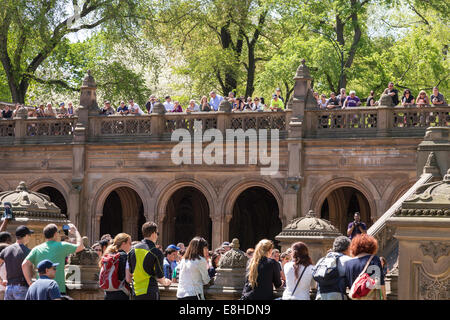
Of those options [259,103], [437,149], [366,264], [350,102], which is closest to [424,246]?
[366,264]

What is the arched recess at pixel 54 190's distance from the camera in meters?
31.9

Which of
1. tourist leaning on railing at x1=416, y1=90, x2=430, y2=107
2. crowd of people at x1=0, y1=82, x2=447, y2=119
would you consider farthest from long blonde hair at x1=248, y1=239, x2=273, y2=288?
tourist leaning on railing at x1=416, y1=90, x2=430, y2=107

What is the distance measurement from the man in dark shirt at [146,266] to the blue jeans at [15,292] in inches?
58.3

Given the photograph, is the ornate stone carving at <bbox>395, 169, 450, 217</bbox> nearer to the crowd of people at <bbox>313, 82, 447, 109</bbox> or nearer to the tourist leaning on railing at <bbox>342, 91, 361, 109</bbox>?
the crowd of people at <bbox>313, 82, 447, 109</bbox>

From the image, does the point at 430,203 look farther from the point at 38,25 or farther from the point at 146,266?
the point at 38,25

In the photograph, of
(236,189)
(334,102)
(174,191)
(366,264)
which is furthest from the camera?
(174,191)

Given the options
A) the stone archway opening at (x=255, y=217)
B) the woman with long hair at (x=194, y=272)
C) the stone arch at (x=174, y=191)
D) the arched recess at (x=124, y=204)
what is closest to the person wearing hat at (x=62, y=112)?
the arched recess at (x=124, y=204)

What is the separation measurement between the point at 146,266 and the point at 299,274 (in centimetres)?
213

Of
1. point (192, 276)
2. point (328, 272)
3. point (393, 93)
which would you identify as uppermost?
point (393, 93)

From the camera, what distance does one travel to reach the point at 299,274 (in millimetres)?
11109

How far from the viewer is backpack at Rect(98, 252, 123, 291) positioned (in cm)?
1241

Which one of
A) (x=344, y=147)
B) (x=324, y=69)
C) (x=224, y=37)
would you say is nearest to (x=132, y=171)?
(x=344, y=147)
